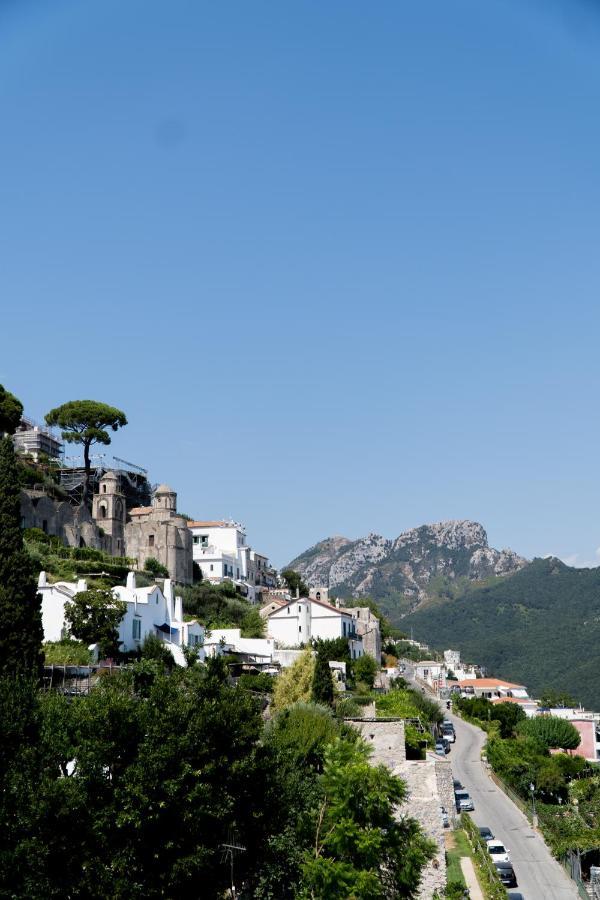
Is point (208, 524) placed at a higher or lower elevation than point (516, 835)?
higher

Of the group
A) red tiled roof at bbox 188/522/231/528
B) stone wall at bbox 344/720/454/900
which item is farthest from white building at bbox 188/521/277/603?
stone wall at bbox 344/720/454/900

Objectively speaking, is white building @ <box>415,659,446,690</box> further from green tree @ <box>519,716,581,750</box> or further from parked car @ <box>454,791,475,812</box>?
parked car @ <box>454,791,475,812</box>

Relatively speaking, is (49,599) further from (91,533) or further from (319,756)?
(91,533)

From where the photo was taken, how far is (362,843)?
26797 mm

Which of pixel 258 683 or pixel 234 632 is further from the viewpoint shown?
pixel 234 632

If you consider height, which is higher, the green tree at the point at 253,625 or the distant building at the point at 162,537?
the distant building at the point at 162,537

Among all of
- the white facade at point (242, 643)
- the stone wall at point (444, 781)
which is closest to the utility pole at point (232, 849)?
the stone wall at point (444, 781)

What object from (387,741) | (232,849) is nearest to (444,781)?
(387,741)

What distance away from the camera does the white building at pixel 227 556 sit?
88375 millimetres

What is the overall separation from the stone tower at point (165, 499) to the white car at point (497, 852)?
4615 centimetres

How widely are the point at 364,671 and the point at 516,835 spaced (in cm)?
2560

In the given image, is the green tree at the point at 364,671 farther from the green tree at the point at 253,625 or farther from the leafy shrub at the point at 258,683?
the leafy shrub at the point at 258,683

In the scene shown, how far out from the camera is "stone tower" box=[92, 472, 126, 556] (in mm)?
80688

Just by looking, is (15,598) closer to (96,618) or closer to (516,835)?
(96,618)
